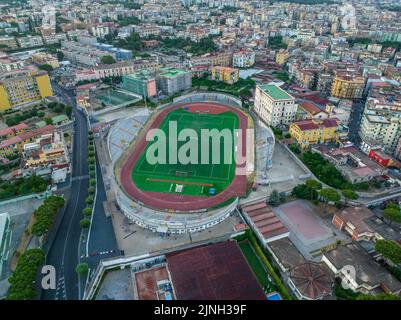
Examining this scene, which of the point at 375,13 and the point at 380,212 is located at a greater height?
the point at 375,13

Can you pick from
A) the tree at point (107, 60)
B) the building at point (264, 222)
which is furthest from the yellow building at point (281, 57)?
the building at point (264, 222)

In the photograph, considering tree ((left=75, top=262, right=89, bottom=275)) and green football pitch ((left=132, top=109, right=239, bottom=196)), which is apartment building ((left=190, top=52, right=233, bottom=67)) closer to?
green football pitch ((left=132, top=109, right=239, bottom=196))

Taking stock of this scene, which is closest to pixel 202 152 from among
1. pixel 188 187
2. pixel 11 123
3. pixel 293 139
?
pixel 188 187

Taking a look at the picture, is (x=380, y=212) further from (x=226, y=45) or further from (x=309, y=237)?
(x=226, y=45)

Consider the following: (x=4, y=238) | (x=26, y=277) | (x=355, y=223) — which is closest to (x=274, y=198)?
(x=355, y=223)

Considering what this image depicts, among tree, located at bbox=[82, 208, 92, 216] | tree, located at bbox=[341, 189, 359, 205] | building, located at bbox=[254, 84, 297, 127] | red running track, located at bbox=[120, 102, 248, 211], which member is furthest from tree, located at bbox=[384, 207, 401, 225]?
tree, located at bbox=[82, 208, 92, 216]

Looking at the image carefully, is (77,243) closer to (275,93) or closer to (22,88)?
(275,93)
